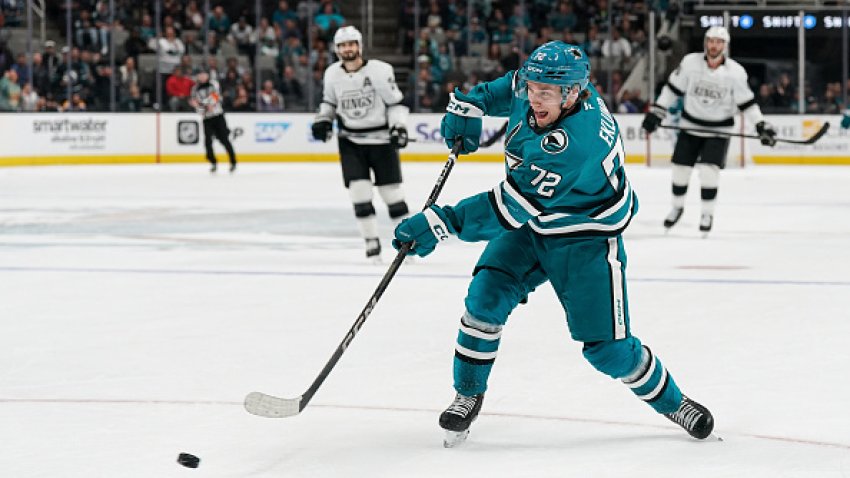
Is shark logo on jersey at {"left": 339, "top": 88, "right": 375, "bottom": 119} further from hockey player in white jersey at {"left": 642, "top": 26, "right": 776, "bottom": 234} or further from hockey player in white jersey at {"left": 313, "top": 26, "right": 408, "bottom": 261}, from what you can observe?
hockey player in white jersey at {"left": 642, "top": 26, "right": 776, "bottom": 234}

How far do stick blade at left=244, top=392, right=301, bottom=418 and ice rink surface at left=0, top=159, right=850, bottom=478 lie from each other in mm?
89

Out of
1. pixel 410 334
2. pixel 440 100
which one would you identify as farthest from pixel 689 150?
pixel 440 100

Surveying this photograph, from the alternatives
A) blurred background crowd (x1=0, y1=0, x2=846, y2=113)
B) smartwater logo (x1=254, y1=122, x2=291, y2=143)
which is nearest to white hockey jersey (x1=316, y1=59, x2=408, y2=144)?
blurred background crowd (x1=0, y1=0, x2=846, y2=113)

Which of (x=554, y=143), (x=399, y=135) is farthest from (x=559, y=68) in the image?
(x=399, y=135)

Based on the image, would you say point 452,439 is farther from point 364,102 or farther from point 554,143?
point 364,102

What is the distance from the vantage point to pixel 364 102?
25.7 ft

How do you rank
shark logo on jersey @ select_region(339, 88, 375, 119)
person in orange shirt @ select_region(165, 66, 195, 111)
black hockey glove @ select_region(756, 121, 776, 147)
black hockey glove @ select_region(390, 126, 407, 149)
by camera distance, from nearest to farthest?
1. black hockey glove @ select_region(390, 126, 407, 149)
2. shark logo on jersey @ select_region(339, 88, 375, 119)
3. black hockey glove @ select_region(756, 121, 776, 147)
4. person in orange shirt @ select_region(165, 66, 195, 111)

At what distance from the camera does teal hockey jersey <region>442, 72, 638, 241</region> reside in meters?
3.20

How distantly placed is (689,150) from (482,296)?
6.18 metres

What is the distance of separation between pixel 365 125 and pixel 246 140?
10.8m

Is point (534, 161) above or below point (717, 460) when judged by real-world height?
above

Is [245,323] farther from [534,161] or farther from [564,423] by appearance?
[534,161]

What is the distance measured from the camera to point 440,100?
19.0 m

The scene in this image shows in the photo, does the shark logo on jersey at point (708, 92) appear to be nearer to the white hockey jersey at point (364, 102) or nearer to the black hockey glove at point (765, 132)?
the black hockey glove at point (765, 132)
